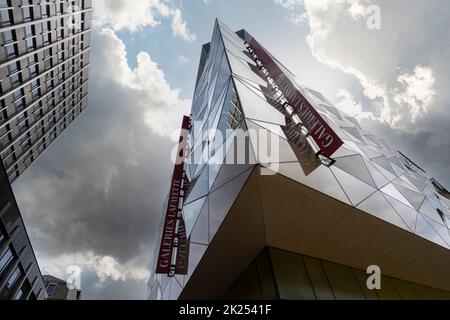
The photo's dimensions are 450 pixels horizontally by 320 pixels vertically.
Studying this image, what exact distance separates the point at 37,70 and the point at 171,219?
151 ft

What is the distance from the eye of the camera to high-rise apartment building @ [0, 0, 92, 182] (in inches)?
1458

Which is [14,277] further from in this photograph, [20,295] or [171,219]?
[171,219]

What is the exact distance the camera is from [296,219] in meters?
8.53

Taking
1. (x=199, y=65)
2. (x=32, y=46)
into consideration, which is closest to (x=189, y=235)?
A: (x=199, y=65)

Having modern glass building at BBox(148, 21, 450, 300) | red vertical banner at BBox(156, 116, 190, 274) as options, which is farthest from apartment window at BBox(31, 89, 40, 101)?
modern glass building at BBox(148, 21, 450, 300)

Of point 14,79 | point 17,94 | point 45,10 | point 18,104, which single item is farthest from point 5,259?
point 45,10

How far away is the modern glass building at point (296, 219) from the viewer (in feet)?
26.2

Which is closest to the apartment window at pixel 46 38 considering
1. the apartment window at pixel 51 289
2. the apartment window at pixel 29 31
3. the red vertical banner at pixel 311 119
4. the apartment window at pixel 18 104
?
the apartment window at pixel 29 31

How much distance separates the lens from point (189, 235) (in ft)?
37.5

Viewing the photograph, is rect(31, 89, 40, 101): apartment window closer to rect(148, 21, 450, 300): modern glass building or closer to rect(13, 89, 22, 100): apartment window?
rect(13, 89, 22, 100): apartment window

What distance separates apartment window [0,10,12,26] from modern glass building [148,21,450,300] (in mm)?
38152

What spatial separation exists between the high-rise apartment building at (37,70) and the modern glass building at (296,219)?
4042 centimetres

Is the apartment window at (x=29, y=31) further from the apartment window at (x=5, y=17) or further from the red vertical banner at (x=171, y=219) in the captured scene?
the red vertical banner at (x=171, y=219)

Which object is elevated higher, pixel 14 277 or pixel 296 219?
pixel 14 277
